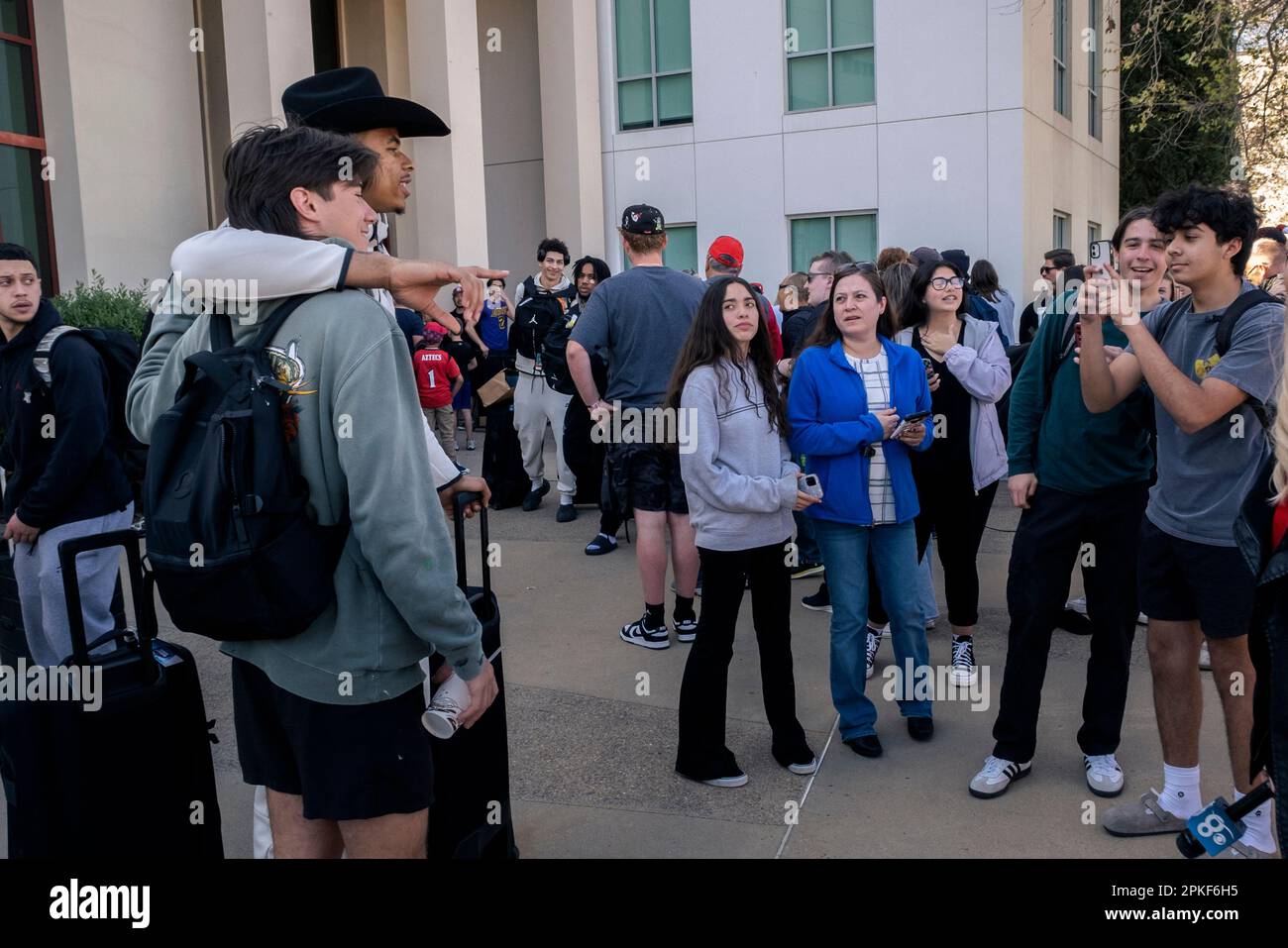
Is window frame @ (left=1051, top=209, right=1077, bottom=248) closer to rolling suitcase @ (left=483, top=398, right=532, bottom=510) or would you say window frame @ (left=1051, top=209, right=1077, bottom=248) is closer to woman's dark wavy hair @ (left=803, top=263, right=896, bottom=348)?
rolling suitcase @ (left=483, top=398, right=532, bottom=510)

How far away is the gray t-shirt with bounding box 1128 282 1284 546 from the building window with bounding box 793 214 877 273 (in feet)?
37.5

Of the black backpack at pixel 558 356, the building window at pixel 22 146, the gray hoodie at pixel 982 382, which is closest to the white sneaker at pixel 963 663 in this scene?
the gray hoodie at pixel 982 382

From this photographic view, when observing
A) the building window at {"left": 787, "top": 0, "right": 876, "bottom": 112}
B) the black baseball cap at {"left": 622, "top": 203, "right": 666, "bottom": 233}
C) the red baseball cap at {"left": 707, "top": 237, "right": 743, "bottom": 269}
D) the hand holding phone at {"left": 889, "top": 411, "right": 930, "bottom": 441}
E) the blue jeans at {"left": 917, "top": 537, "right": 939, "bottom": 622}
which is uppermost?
the building window at {"left": 787, "top": 0, "right": 876, "bottom": 112}

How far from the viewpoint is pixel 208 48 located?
542 inches

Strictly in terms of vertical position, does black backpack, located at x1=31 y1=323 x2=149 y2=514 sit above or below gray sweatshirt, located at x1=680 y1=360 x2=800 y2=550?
above

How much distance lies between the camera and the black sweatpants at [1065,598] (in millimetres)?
4004

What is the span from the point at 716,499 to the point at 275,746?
216 centimetres

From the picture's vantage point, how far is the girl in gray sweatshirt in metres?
4.09

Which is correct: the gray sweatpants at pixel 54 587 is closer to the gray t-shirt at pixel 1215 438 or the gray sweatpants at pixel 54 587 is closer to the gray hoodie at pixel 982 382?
the gray hoodie at pixel 982 382

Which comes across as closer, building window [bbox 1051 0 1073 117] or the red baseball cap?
the red baseball cap

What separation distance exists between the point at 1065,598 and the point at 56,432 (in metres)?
3.84

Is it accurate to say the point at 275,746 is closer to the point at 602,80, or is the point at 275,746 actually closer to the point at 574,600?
the point at 574,600

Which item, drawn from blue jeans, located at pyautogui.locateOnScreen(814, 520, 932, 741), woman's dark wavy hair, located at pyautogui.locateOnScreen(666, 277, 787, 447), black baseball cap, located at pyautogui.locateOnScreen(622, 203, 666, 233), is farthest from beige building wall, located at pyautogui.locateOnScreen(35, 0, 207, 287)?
blue jeans, located at pyautogui.locateOnScreen(814, 520, 932, 741)

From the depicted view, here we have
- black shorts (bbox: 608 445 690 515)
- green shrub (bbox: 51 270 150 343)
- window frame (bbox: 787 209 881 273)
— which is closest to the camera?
black shorts (bbox: 608 445 690 515)
